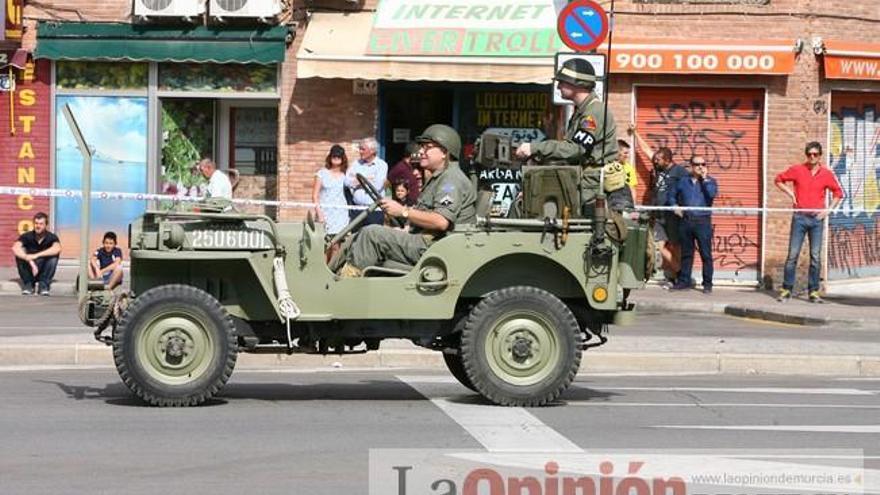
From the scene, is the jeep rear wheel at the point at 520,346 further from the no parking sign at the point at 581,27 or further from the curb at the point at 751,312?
the curb at the point at 751,312

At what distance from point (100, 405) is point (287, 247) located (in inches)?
62.2

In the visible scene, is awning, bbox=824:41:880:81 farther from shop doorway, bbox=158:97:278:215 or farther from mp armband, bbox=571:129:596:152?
mp armband, bbox=571:129:596:152

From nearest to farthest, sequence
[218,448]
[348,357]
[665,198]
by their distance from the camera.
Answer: [218,448], [348,357], [665,198]

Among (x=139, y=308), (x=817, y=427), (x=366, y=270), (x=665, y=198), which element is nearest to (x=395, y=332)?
(x=366, y=270)

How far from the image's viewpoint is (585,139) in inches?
426

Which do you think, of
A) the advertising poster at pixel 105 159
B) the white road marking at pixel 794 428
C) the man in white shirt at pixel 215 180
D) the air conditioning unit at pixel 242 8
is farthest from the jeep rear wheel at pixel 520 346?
the advertising poster at pixel 105 159

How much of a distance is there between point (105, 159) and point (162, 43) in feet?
6.19

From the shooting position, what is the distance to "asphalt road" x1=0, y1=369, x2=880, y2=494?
822 centimetres

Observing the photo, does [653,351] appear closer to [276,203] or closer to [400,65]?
[276,203]

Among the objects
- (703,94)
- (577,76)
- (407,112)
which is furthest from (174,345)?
(703,94)

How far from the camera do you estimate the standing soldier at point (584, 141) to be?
10820 millimetres

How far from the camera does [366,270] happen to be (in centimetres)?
1055

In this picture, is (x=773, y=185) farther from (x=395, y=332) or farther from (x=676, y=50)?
(x=395, y=332)

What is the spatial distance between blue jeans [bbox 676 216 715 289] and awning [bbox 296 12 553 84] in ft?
8.47
